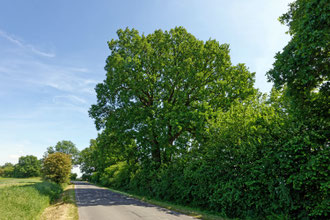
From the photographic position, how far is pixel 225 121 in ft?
41.4

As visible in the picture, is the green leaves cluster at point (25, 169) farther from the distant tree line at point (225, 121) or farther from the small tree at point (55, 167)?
the distant tree line at point (225, 121)

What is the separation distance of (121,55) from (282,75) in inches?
678

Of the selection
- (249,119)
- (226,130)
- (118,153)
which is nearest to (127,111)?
(118,153)

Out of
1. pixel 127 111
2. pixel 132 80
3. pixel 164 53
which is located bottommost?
pixel 127 111

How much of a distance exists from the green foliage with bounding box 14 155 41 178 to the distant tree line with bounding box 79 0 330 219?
107 m

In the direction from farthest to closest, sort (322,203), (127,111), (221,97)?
1. (127,111)
2. (221,97)
3. (322,203)

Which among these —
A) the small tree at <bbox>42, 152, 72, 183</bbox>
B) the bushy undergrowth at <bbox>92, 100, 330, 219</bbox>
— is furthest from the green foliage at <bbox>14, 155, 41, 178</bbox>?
the bushy undergrowth at <bbox>92, 100, 330, 219</bbox>

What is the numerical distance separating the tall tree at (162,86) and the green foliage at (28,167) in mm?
107950

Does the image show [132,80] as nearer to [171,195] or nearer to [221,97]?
[221,97]

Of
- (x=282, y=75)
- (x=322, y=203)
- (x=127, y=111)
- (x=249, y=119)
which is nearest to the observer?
(x=322, y=203)

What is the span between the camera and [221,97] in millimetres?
18281

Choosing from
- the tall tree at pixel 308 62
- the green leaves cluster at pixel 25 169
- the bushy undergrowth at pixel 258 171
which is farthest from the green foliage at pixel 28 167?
the tall tree at pixel 308 62

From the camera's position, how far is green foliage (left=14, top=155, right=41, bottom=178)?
103438 millimetres

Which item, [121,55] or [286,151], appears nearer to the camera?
[286,151]
